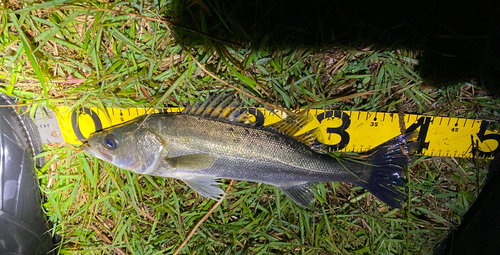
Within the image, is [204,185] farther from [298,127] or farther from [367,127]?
[367,127]

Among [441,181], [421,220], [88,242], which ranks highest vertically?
[441,181]

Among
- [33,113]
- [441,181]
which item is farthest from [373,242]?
[33,113]

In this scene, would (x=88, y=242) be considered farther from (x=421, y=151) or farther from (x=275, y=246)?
(x=421, y=151)

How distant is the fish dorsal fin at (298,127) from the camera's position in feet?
7.47

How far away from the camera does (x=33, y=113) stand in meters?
2.31

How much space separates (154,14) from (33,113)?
1.61 meters

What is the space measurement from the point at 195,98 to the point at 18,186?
2.08m

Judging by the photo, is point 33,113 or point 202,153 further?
point 33,113

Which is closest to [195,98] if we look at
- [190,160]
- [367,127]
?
[190,160]

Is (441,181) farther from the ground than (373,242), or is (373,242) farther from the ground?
(441,181)

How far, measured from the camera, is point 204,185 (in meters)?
2.29

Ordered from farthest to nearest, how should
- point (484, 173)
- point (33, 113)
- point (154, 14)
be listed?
point (484, 173) → point (33, 113) → point (154, 14)

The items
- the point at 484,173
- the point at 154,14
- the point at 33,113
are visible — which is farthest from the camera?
the point at 484,173

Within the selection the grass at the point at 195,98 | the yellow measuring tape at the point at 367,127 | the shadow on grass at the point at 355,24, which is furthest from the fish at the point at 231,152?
the shadow on grass at the point at 355,24
